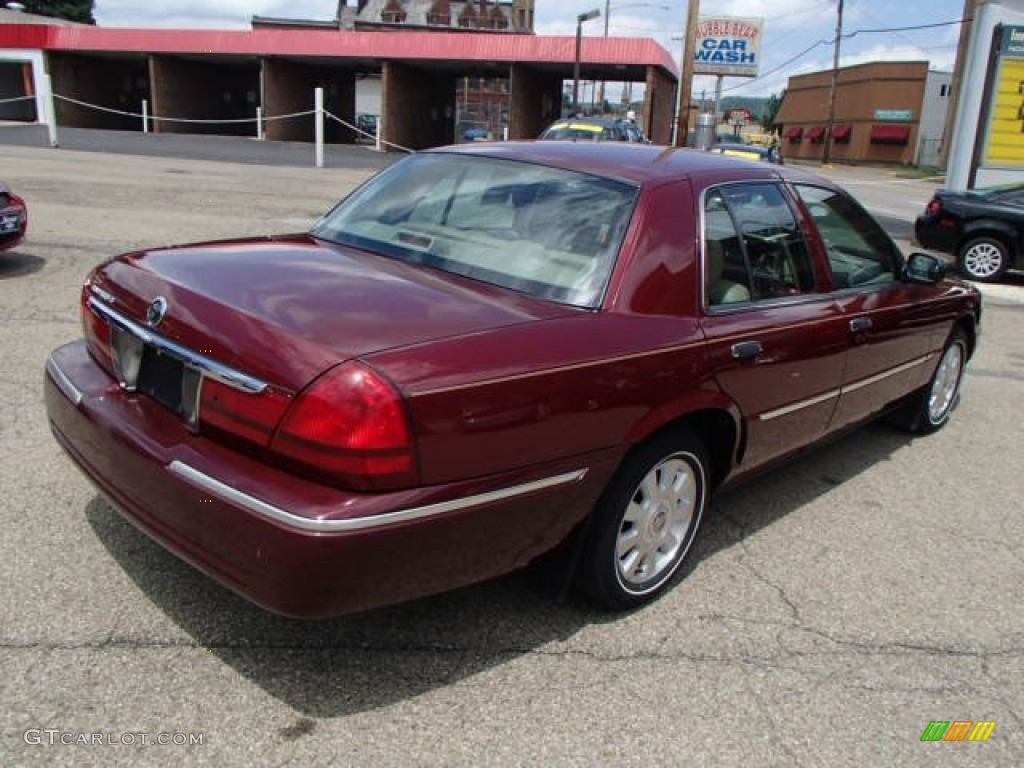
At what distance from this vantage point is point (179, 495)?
2445 millimetres

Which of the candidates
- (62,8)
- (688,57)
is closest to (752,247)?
(688,57)

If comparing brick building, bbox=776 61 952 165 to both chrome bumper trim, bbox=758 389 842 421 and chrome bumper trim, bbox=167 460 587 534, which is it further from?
chrome bumper trim, bbox=167 460 587 534

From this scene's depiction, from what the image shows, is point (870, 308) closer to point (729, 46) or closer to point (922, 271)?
point (922, 271)

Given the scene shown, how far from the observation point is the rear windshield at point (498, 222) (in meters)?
2.99

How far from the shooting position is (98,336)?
3.08 metres

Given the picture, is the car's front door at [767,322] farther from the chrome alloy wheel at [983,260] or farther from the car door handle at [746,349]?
the chrome alloy wheel at [983,260]

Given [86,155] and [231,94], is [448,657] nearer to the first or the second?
[86,155]

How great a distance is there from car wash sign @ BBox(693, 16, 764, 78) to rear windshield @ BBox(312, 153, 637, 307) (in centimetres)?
5031

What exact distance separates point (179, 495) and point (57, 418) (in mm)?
958

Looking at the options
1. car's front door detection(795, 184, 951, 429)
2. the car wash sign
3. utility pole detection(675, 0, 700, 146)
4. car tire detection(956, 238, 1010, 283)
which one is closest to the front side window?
car's front door detection(795, 184, 951, 429)

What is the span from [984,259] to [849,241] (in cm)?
947

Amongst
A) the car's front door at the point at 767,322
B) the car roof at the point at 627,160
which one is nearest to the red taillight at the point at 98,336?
the car roof at the point at 627,160

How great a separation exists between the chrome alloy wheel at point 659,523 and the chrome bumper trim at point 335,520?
582mm

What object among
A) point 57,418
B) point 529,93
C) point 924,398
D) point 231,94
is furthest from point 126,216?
point 231,94
